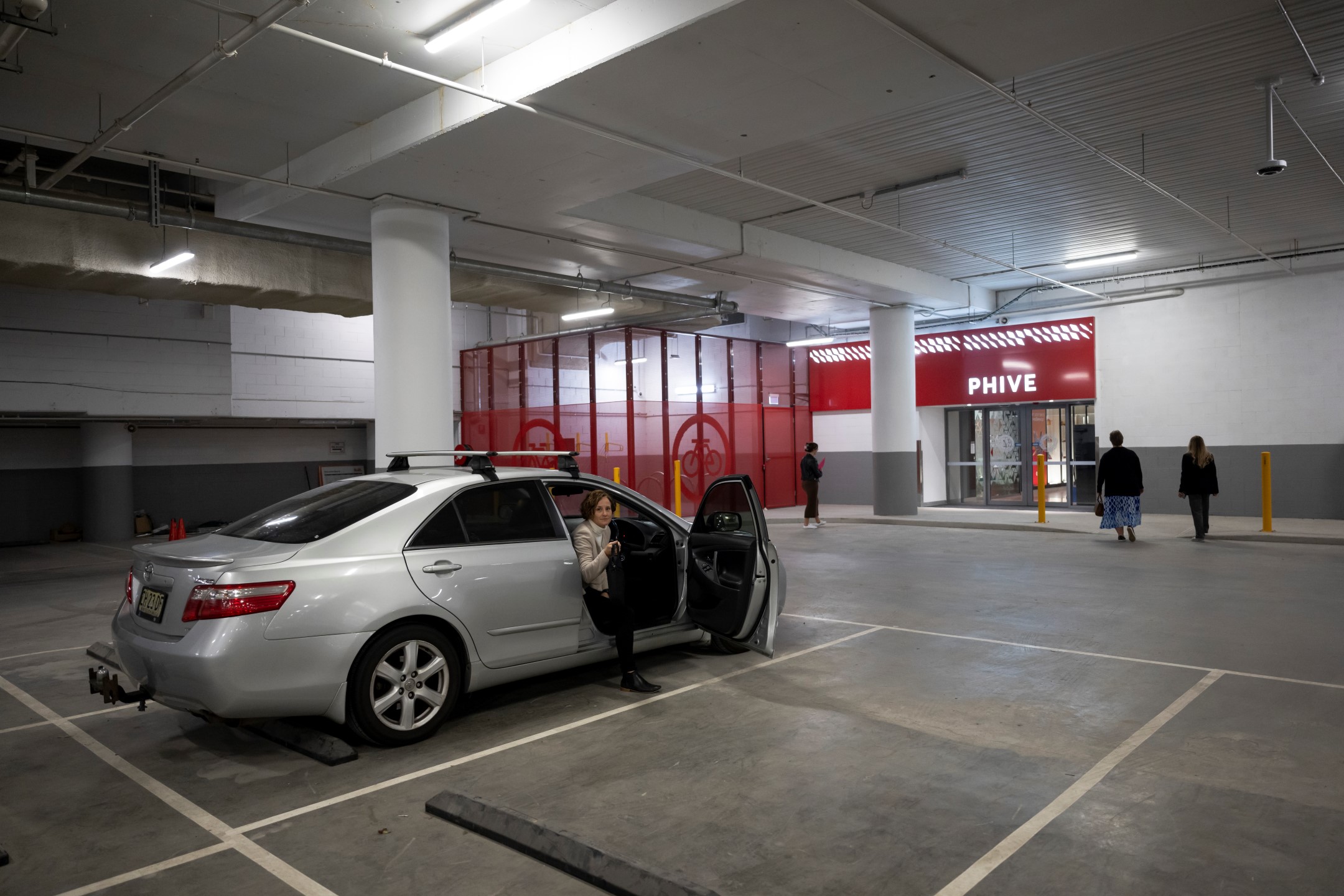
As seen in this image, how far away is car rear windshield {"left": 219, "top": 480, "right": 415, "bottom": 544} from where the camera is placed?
4.47 meters

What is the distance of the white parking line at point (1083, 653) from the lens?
17.3 feet

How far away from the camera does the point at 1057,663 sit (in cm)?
579

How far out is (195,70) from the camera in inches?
246

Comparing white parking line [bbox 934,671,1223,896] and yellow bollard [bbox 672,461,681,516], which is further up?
yellow bollard [bbox 672,461,681,516]

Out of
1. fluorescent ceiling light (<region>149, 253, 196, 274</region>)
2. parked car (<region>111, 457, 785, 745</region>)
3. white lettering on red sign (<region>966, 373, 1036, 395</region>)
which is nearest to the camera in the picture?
parked car (<region>111, 457, 785, 745</region>)

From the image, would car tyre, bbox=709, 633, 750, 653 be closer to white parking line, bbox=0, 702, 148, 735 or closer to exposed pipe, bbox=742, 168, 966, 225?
white parking line, bbox=0, 702, 148, 735

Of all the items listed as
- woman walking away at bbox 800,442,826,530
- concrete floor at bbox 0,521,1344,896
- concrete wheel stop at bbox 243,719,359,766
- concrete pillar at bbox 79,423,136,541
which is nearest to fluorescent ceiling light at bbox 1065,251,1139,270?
woman walking away at bbox 800,442,826,530

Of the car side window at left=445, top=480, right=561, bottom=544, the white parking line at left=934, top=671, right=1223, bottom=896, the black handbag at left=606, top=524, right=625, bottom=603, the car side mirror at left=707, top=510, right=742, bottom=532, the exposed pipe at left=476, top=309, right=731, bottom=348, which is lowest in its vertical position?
the white parking line at left=934, top=671, right=1223, bottom=896

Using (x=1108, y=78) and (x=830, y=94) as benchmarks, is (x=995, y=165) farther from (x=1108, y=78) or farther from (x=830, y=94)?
(x=830, y=94)

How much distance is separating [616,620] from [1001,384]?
1563cm

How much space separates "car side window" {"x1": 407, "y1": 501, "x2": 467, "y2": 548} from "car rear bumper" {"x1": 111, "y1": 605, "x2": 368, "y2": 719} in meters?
0.60

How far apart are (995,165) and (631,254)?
16.9 ft

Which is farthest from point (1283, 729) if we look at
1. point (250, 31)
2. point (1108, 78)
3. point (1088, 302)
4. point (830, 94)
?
point (1088, 302)

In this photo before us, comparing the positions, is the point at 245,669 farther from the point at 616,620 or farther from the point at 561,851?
the point at 616,620
